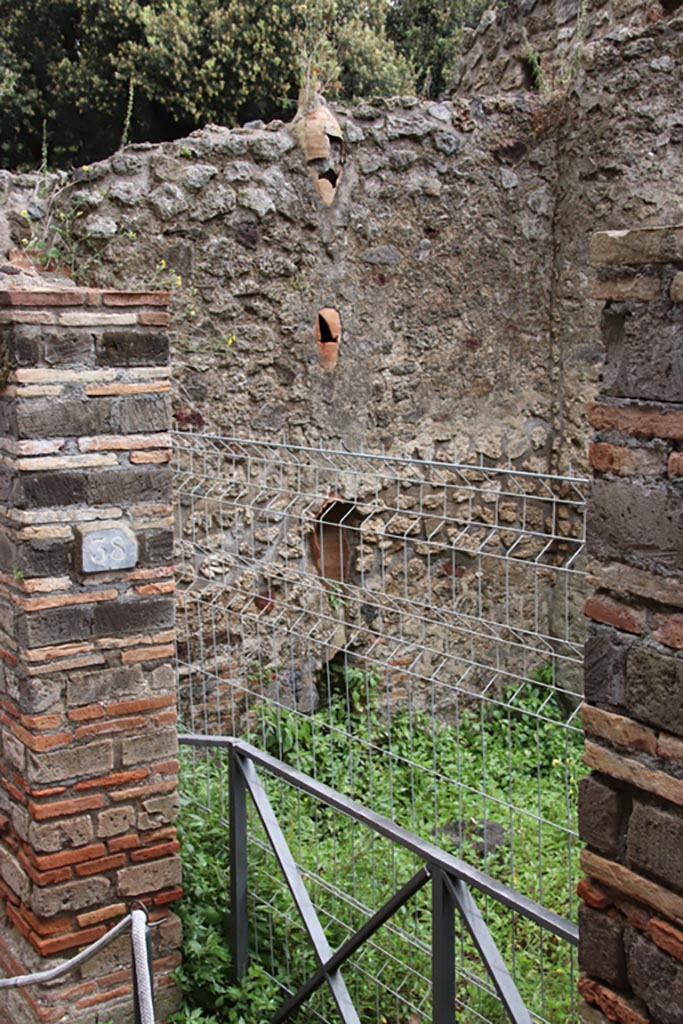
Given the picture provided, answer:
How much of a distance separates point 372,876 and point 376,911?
235mm

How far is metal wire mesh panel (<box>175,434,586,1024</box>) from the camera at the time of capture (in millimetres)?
4355

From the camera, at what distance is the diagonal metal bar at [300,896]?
117 inches

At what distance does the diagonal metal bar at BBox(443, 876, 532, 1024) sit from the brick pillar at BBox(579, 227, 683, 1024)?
16.5 inches

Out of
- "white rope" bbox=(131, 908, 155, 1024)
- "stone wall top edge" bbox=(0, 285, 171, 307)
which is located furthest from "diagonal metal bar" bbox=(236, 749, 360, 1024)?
"stone wall top edge" bbox=(0, 285, 171, 307)

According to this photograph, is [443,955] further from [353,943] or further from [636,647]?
[636,647]

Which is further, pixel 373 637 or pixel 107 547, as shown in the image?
pixel 373 637

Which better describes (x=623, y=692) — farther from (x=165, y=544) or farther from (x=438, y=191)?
(x=438, y=191)

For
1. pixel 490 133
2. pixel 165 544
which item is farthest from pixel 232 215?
pixel 165 544

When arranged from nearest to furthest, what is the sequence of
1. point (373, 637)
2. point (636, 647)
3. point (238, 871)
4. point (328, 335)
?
point (636, 647) < point (238, 871) < point (328, 335) < point (373, 637)

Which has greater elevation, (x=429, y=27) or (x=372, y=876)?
(x=429, y=27)

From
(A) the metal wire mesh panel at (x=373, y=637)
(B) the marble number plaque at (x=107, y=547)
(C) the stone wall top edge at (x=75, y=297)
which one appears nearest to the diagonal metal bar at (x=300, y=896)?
(A) the metal wire mesh panel at (x=373, y=637)

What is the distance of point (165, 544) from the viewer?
329cm

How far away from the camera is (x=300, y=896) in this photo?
318 cm

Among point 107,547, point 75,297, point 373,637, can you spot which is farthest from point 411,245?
point 107,547
